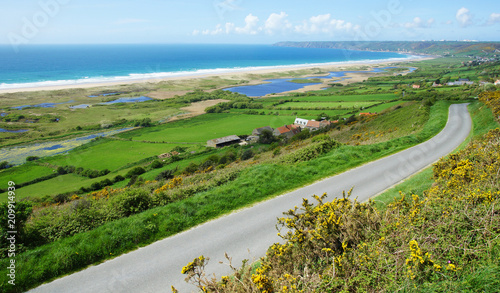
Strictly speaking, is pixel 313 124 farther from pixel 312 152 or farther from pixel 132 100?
pixel 132 100

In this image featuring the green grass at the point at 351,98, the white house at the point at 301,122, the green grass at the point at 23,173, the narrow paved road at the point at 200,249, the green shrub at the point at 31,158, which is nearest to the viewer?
the narrow paved road at the point at 200,249

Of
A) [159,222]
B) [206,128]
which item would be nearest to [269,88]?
[206,128]

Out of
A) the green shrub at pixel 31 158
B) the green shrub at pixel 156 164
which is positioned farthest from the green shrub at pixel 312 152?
the green shrub at pixel 31 158

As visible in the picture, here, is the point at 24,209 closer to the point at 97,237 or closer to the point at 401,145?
the point at 97,237

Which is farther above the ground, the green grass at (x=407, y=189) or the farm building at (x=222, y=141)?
the green grass at (x=407, y=189)

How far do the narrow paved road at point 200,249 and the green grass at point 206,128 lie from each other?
42018mm

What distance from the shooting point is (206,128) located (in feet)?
200

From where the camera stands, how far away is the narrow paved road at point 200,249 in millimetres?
5492

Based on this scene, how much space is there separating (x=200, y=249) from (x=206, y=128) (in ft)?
182

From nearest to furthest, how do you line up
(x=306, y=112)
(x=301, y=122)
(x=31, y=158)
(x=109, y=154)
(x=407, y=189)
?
(x=407, y=189) < (x=31, y=158) < (x=109, y=154) < (x=301, y=122) < (x=306, y=112)

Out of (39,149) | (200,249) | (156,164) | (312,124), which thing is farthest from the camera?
(312,124)

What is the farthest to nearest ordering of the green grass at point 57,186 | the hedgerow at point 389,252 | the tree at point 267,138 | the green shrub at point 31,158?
1. the tree at point 267,138
2. the green shrub at point 31,158
3. the green grass at point 57,186
4. the hedgerow at point 389,252

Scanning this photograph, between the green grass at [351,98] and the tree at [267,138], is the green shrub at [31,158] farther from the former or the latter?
the green grass at [351,98]

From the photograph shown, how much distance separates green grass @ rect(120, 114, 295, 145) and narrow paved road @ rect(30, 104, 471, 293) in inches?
1654
